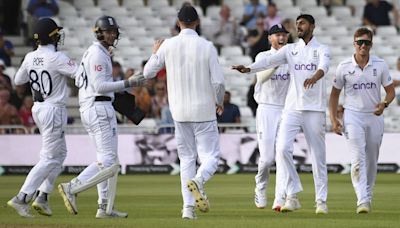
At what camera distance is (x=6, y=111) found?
29.6m

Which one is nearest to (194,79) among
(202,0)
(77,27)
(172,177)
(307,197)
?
(307,197)

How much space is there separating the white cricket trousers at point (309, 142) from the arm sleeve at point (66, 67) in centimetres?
280

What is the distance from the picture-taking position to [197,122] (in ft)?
53.0

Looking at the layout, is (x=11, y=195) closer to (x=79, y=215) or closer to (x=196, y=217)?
(x=79, y=215)

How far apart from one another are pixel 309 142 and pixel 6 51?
52.4 feet

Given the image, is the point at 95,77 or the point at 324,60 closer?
the point at 95,77

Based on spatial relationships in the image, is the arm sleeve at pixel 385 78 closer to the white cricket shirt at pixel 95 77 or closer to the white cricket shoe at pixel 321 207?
the white cricket shoe at pixel 321 207

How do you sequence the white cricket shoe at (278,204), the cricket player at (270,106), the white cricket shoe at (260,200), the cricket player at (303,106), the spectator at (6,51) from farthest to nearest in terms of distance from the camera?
the spectator at (6,51)
the cricket player at (270,106)
the white cricket shoe at (260,200)
the white cricket shoe at (278,204)
the cricket player at (303,106)

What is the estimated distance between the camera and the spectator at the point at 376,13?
34906mm

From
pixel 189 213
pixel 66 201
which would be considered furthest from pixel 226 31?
pixel 189 213

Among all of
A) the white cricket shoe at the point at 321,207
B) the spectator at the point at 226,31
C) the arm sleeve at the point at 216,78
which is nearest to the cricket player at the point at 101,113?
the arm sleeve at the point at 216,78

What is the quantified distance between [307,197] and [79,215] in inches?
190

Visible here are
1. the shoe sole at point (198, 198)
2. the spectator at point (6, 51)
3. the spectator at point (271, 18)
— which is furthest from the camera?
the spectator at point (271, 18)

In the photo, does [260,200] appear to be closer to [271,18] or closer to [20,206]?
[20,206]
